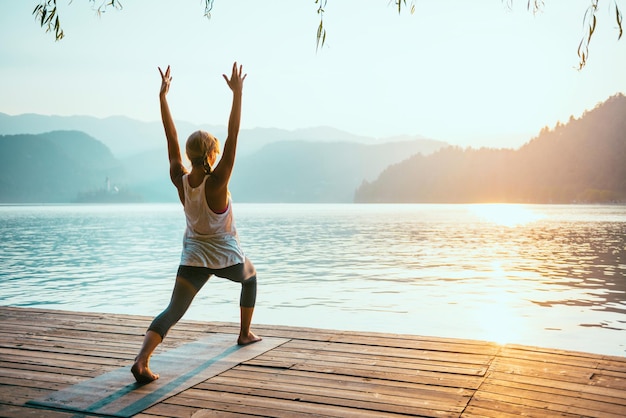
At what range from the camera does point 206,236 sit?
4.55 metres

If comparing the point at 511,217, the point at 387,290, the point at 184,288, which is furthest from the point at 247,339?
the point at 511,217

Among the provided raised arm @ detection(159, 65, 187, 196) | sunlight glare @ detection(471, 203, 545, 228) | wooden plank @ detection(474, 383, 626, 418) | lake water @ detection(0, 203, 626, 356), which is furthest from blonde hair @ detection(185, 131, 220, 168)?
sunlight glare @ detection(471, 203, 545, 228)

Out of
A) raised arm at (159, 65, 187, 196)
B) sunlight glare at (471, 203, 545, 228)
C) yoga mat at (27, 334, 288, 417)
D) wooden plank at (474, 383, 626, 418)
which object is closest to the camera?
wooden plank at (474, 383, 626, 418)

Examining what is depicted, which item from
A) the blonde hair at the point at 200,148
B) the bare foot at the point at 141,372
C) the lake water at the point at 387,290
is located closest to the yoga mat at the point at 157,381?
the bare foot at the point at 141,372

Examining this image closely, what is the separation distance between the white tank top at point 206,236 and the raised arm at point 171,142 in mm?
172

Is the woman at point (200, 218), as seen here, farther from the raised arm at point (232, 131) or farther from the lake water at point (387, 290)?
the lake water at point (387, 290)

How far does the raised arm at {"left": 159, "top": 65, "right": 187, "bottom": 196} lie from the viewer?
4.59m

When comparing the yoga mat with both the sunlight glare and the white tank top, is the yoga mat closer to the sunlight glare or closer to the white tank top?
the white tank top

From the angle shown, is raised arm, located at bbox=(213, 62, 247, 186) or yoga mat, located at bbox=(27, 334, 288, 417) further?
raised arm, located at bbox=(213, 62, 247, 186)

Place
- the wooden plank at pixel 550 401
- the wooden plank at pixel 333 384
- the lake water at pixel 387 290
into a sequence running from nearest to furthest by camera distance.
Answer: the wooden plank at pixel 550 401, the wooden plank at pixel 333 384, the lake water at pixel 387 290

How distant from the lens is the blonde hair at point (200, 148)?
169 inches

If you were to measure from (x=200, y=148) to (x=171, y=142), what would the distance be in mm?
483

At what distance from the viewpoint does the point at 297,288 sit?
18.3 m

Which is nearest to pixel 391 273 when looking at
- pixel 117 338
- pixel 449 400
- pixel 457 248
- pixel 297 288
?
pixel 297 288
